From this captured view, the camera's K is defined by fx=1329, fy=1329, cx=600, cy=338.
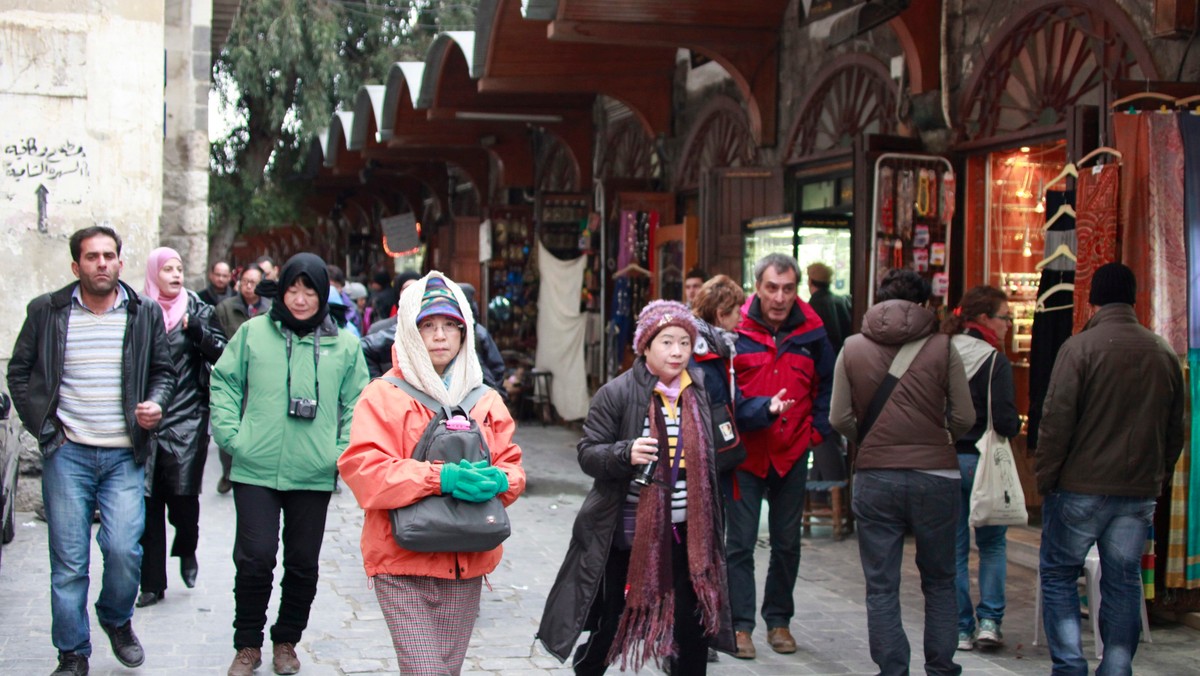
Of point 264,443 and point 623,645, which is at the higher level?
point 264,443

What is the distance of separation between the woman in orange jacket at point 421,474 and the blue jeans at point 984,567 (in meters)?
2.86

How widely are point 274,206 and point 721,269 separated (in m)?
Result: 16.3

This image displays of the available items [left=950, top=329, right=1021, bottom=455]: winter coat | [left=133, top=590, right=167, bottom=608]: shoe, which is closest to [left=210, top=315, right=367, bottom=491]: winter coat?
[left=133, top=590, right=167, bottom=608]: shoe

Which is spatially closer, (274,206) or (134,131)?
(134,131)

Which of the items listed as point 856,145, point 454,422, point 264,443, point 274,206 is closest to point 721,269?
point 856,145

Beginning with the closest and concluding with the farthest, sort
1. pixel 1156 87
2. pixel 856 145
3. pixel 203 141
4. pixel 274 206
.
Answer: pixel 1156 87
pixel 856 145
pixel 203 141
pixel 274 206

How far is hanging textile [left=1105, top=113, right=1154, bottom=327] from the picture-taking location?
6441 millimetres

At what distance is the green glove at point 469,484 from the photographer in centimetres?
402

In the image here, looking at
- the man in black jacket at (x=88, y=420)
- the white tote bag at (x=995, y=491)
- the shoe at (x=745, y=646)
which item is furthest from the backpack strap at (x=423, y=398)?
the white tote bag at (x=995, y=491)

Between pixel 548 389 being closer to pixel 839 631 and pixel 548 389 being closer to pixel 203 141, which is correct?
pixel 203 141

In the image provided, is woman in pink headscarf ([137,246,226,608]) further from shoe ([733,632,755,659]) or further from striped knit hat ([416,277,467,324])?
shoe ([733,632,755,659])

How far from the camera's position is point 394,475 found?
13.2ft

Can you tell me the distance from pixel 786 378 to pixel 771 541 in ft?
2.55

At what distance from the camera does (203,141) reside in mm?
12227
